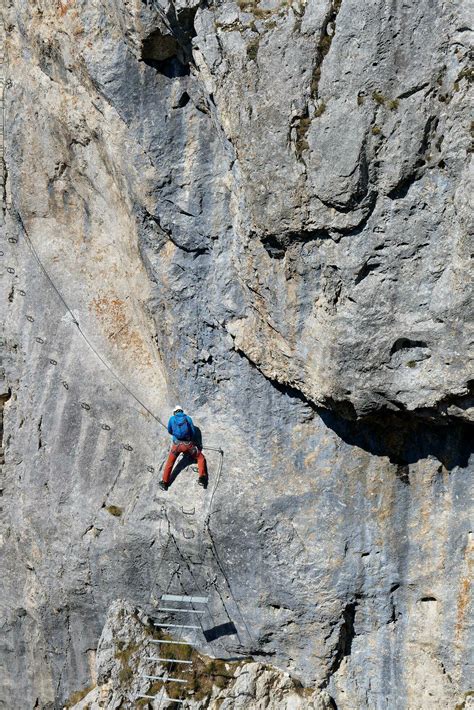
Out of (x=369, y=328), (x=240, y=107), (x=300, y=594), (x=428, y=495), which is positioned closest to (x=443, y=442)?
(x=428, y=495)

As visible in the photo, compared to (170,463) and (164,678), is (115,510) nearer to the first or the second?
(170,463)

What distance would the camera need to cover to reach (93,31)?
14484 mm

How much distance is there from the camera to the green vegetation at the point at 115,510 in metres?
16.1

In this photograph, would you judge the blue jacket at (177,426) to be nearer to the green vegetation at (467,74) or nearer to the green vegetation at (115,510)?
the green vegetation at (115,510)

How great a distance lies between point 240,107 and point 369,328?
3764mm

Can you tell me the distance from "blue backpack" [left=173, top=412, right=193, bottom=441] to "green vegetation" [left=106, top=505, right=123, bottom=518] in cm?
223

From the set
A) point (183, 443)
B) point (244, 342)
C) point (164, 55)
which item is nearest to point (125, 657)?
point (183, 443)

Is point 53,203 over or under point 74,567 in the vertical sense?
over

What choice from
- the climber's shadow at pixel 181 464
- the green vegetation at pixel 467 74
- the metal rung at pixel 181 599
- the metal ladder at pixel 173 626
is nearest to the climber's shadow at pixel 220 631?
the metal ladder at pixel 173 626

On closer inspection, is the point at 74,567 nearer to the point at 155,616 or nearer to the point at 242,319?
the point at 155,616

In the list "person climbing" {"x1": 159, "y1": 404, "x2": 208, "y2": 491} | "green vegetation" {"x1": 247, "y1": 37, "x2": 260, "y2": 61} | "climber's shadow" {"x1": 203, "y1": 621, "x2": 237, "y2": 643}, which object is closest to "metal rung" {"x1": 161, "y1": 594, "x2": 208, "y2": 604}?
"climber's shadow" {"x1": 203, "y1": 621, "x2": 237, "y2": 643}

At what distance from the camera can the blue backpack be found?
14.9m

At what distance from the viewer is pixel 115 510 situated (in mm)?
16203

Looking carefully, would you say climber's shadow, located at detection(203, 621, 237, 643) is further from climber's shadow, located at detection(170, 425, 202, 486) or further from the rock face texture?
climber's shadow, located at detection(170, 425, 202, 486)
